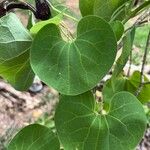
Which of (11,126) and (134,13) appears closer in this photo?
(134,13)

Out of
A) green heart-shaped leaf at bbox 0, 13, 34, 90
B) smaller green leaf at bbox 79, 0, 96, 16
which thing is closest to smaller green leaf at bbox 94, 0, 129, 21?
smaller green leaf at bbox 79, 0, 96, 16

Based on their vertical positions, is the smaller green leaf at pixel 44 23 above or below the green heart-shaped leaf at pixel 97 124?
above

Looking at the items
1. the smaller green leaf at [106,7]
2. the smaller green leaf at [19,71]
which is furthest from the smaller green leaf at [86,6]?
the smaller green leaf at [19,71]

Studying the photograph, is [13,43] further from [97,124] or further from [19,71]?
[97,124]

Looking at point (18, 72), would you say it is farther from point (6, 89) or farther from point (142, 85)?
point (6, 89)

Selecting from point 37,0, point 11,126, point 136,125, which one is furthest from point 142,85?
point 11,126

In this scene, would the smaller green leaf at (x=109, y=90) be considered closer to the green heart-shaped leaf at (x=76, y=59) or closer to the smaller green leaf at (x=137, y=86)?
the smaller green leaf at (x=137, y=86)
